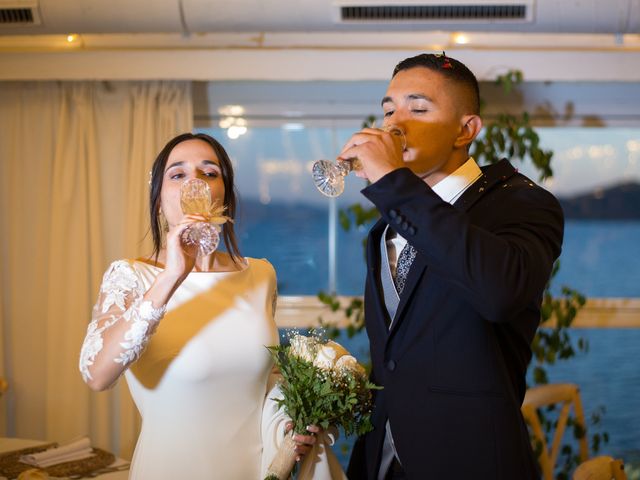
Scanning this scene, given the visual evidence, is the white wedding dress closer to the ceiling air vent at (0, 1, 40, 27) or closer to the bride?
the bride

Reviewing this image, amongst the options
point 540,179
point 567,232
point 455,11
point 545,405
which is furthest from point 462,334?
point 567,232

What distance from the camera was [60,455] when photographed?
10.7ft

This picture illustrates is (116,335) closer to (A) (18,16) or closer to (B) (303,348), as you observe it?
(B) (303,348)

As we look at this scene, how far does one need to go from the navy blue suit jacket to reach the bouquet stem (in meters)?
0.32

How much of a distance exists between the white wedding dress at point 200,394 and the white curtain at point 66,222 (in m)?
2.43

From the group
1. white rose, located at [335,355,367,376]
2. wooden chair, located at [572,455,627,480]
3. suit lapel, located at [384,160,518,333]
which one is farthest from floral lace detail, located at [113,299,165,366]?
wooden chair, located at [572,455,627,480]

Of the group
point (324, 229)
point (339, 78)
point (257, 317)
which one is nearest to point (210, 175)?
point (257, 317)

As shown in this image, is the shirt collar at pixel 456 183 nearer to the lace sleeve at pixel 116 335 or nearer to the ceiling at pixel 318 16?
the lace sleeve at pixel 116 335

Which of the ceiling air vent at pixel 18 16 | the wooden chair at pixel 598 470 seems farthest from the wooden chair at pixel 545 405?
the ceiling air vent at pixel 18 16

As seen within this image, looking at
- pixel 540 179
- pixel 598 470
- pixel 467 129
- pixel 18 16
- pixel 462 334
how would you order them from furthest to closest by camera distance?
pixel 540 179, pixel 18 16, pixel 598 470, pixel 467 129, pixel 462 334

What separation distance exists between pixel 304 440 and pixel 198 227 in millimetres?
657

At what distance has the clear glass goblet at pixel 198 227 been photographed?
79.3 inches

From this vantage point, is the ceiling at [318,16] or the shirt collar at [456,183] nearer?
the shirt collar at [456,183]

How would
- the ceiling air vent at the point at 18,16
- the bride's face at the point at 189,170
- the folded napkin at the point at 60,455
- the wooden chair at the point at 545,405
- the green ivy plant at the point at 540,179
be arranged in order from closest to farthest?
the bride's face at the point at 189,170 → the folded napkin at the point at 60,455 → the wooden chair at the point at 545,405 → the ceiling air vent at the point at 18,16 → the green ivy plant at the point at 540,179
